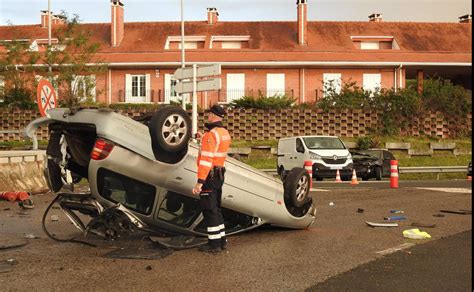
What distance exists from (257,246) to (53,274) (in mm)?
2513

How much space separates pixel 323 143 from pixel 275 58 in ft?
46.4

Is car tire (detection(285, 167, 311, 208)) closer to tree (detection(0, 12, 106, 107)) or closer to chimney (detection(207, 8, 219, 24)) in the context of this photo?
tree (detection(0, 12, 106, 107))

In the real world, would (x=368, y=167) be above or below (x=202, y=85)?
below

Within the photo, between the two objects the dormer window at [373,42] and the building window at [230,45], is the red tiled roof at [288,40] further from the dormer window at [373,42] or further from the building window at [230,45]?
the building window at [230,45]

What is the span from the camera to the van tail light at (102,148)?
20.1 ft

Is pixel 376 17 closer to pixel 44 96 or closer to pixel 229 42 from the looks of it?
pixel 229 42

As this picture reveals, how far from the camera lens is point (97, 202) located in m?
6.52

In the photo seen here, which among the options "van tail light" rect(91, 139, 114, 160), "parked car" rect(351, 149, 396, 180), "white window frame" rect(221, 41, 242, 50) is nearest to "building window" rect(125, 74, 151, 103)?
"white window frame" rect(221, 41, 242, 50)

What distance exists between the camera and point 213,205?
657 cm

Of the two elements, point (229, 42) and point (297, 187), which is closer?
point (297, 187)

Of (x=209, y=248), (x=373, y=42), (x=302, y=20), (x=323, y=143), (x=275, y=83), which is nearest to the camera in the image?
(x=209, y=248)

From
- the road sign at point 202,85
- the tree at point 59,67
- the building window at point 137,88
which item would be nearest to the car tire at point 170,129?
the road sign at point 202,85

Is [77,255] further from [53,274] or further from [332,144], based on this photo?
[332,144]

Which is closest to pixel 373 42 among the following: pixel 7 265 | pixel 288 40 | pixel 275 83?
pixel 288 40
